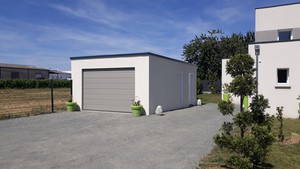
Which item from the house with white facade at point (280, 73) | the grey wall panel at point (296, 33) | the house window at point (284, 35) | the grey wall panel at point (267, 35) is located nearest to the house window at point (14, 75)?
the grey wall panel at point (267, 35)

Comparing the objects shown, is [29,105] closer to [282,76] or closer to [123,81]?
[123,81]

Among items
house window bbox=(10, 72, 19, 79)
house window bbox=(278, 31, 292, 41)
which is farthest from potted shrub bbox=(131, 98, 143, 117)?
house window bbox=(10, 72, 19, 79)

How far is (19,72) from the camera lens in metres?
59.1

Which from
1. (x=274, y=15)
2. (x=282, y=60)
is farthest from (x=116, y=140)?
(x=274, y=15)

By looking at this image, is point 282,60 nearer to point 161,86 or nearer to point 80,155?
point 161,86

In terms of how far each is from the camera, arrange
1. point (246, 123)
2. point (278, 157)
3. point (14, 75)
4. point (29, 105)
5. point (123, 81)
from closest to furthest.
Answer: point (246, 123) → point (278, 157) → point (123, 81) → point (29, 105) → point (14, 75)

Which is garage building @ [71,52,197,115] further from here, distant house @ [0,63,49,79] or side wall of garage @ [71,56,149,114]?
distant house @ [0,63,49,79]

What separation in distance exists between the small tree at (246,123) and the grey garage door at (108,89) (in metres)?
9.56

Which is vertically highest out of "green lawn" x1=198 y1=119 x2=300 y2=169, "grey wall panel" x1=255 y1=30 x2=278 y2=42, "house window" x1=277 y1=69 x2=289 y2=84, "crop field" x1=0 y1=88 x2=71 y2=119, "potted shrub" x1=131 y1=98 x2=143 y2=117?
"grey wall panel" x1=255 y1=30 x2=278 y2=42

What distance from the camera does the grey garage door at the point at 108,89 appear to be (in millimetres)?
14609

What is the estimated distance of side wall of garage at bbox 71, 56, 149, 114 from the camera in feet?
46.1

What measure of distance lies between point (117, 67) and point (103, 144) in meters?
8.02

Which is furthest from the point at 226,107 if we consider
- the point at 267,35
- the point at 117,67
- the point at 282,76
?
the point at 267,35

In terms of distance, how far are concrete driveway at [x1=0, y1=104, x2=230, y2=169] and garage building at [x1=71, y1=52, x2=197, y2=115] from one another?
11.5ft
